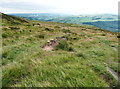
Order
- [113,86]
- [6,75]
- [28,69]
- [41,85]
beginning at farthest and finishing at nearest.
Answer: [28,69]
[6,75]
[113,86]
[41,85]

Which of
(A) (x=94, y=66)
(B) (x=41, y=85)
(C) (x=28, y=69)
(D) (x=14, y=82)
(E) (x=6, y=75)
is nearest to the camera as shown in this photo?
(B) (x=41, y=85)

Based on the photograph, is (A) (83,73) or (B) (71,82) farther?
(A) (83,73)

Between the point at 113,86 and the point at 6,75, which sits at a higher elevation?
the point at 6,75

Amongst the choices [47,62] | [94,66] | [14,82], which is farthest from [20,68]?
[94,66]

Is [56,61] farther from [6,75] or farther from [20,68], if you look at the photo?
[6,75]

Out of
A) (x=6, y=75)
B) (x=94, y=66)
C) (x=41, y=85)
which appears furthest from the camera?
(x=94, y=66)

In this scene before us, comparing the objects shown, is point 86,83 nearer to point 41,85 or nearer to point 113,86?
point 113,86

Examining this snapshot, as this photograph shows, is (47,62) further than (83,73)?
Yes

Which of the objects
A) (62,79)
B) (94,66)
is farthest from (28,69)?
(94,66)

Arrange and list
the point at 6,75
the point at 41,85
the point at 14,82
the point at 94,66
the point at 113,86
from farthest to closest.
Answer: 1. the point at 94,66
2. the point at 6,75
3. the point at 14,82
4. the point at 113,86
5. the point at 41,85

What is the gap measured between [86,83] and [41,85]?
1.67m

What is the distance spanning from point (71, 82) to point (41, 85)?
1.13 m

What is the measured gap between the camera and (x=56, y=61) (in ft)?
17.7

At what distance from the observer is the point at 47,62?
5285mm
